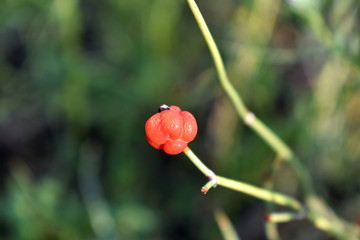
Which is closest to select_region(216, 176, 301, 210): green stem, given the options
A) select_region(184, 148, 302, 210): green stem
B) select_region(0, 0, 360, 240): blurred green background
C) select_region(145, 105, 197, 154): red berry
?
select_region(184, 148, 302, 210): green stem

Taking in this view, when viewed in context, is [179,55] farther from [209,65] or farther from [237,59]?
[237,59]

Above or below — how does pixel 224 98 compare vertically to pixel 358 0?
above

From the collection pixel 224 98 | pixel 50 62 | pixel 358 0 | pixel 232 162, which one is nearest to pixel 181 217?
pixel 232 162

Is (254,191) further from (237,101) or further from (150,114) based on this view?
(150,114)

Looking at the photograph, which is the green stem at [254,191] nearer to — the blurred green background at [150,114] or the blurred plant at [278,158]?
the blurred plant at [278,158]

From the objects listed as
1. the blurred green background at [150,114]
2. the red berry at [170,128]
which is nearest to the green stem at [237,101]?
the red berry at [170,128]
